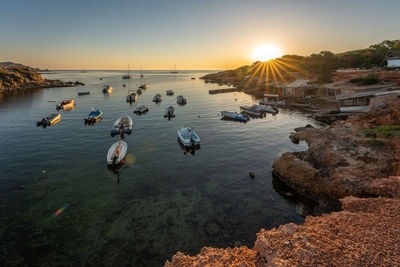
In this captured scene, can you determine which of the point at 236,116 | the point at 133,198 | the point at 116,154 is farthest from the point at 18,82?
the point at 133,198

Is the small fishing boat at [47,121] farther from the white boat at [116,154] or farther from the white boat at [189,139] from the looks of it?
the white boat at [189,139]

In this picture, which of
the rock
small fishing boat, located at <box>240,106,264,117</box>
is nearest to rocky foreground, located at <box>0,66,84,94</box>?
small fishing boat, located at <box>240,106,264,117</box>

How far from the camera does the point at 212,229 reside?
16.0 metres

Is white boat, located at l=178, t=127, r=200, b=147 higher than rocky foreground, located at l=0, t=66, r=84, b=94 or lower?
lower

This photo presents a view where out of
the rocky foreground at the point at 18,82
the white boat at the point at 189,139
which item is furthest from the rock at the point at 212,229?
the rocky foreground at the point at 18,82

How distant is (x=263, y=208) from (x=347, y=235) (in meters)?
10.4

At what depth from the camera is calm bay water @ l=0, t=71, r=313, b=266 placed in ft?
47.6

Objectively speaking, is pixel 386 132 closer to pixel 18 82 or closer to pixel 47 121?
pixel 47 121

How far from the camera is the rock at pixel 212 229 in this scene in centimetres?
1558

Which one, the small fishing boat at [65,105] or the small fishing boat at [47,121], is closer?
the small fishing boat at [47,121]

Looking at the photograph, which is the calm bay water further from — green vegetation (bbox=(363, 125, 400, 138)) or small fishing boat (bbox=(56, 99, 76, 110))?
small fishing boat (bbox=(56, 99, 76, 110))

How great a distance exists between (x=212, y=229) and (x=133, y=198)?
9.22 metres

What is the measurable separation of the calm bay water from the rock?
83mm

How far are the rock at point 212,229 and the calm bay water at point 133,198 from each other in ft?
0.27
